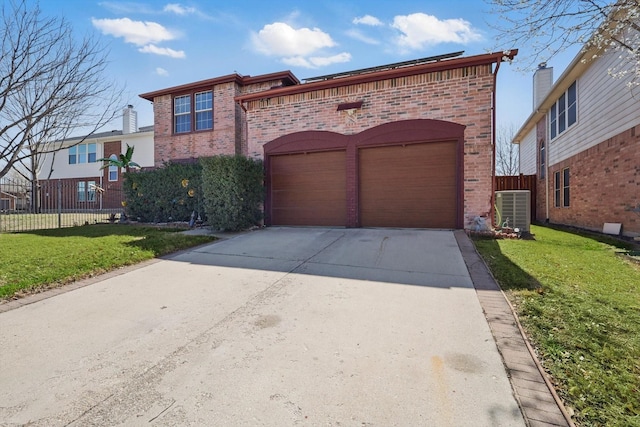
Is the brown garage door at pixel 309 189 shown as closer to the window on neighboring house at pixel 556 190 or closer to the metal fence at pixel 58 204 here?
the metal fence at pixel 58 204

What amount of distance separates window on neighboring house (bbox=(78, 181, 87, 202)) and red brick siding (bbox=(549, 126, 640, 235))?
30.2 meters

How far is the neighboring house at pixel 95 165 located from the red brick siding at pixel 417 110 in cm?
1666

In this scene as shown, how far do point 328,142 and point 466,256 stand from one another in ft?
17.7

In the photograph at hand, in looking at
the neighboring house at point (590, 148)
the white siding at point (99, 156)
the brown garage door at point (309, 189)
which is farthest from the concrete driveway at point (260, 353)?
the white siding at point (99, 156)

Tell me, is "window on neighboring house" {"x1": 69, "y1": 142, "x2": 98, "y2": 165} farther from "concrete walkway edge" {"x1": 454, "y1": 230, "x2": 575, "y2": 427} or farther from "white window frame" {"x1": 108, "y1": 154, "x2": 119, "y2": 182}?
"concrete walkway edge" {"x1": 454, "y1": 230, "x2": 575, "y2": 427}

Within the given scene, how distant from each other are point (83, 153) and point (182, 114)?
15987mm

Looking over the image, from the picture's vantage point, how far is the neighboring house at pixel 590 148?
8.41 meters

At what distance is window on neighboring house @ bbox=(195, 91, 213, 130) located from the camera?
47.4ft

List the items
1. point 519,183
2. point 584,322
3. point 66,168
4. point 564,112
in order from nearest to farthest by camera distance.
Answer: point 584,322 < point 564,112 < point 519,183 < point 66,168

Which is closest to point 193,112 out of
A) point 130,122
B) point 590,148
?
point 130,122

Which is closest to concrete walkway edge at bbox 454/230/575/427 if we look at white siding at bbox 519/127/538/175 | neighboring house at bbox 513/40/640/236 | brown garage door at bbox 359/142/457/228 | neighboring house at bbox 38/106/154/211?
brown garage door at bbox 359/142/457/228

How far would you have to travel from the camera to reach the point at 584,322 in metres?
3.08

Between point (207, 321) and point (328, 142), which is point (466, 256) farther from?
point (328, 142)

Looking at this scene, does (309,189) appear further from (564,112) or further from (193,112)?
(564,112)
